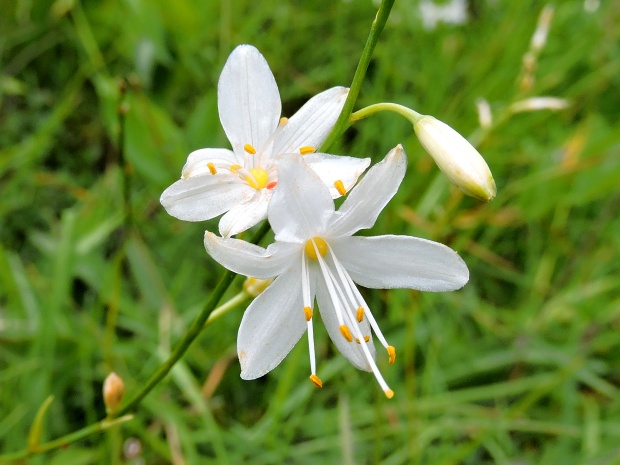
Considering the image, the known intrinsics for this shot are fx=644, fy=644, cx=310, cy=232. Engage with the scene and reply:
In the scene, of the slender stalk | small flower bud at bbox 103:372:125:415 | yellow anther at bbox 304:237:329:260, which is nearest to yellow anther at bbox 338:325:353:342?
yellow anther at bbox 304:237:329:260

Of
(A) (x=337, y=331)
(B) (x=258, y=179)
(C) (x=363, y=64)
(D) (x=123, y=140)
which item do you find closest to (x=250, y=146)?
(B) (x=258, y=179)

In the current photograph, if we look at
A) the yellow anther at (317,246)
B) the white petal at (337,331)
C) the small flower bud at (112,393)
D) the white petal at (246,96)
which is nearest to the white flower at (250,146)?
the white petal at (246,96)

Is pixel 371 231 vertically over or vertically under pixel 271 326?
under

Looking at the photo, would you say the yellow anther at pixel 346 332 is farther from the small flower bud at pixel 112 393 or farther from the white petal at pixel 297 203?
the small flower bud at pixel 112 393

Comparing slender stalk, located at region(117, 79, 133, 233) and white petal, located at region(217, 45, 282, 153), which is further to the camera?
slender stalk, located at region(117, 79, 133, 233)

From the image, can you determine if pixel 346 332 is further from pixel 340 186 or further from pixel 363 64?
pixel 363 64

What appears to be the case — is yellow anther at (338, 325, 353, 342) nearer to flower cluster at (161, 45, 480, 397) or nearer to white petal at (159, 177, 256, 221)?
flower cluster at (161, 45, 480, 397)
